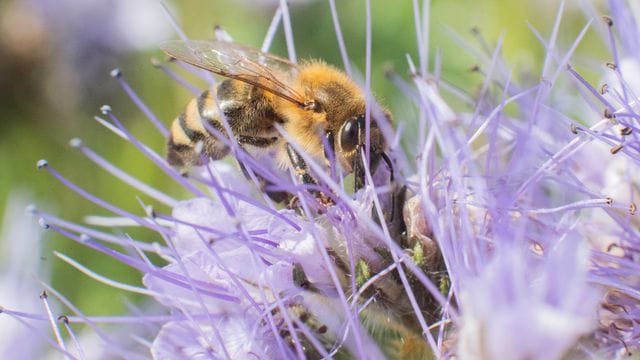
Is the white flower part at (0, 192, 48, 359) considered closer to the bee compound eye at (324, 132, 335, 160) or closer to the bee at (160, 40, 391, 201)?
the bee at (160, 40, 391, 201)

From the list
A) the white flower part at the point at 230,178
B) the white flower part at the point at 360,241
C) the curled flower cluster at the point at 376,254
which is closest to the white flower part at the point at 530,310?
the curled flower cluster at the point at 376,254

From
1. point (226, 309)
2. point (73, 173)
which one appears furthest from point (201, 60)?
point (73, 173)

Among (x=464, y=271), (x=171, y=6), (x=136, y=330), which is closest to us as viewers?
(x=464, y=271)

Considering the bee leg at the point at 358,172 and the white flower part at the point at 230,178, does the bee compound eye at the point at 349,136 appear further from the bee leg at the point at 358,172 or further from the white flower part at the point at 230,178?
the white flower part at the point at 230,178

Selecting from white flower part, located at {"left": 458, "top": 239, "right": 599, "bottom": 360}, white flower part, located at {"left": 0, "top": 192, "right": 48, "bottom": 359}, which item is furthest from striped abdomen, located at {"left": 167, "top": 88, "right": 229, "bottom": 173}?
white flower part, located at {"left": 458, "top": 239, "right": 599, "bottom": 360}

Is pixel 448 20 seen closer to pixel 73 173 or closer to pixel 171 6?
pixel 171 6

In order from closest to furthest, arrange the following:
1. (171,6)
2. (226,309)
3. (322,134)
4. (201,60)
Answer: (226,309)
(322,134)
(201,60)
(171,6)
